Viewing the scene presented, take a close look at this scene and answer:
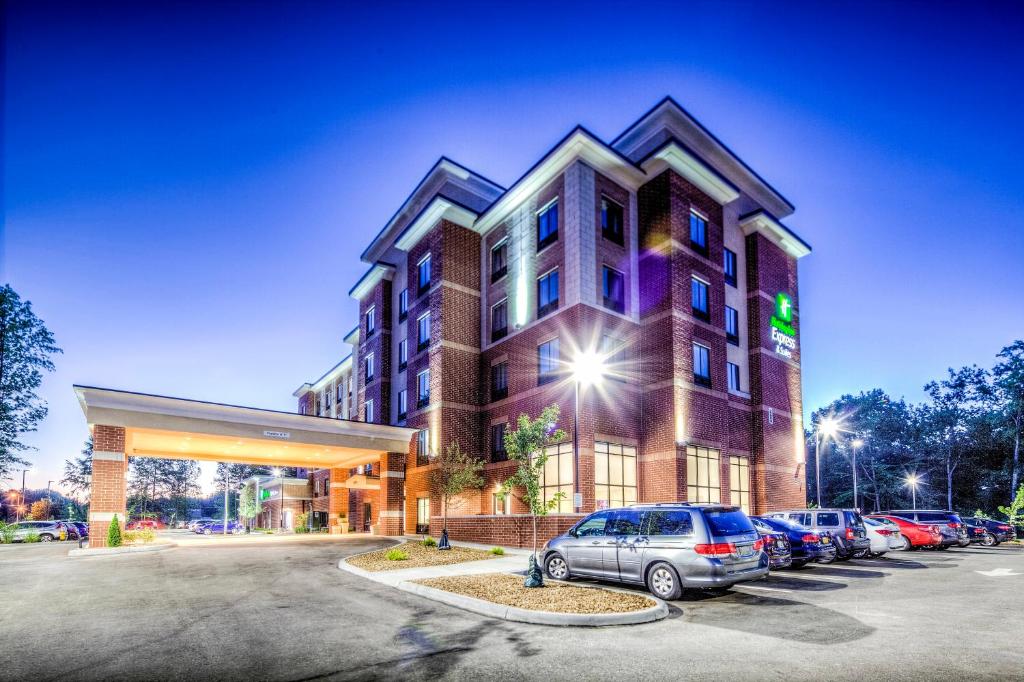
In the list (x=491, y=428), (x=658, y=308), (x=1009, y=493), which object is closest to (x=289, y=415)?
(x=491, y=428)

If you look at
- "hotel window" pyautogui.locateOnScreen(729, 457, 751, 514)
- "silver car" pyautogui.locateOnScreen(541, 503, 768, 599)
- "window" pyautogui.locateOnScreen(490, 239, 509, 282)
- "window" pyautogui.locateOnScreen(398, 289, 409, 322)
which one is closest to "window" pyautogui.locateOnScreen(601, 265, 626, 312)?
"window" pyautogui.locateOnScreen(490, 239, 509, 282)

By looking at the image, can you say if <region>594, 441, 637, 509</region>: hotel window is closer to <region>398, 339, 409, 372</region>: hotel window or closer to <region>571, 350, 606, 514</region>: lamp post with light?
<region>571, 350, 606, 514</region>: lamp post with light

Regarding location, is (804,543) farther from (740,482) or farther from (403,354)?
(403,354)

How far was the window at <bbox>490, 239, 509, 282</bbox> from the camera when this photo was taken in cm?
3334

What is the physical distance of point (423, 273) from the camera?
36.9 meters

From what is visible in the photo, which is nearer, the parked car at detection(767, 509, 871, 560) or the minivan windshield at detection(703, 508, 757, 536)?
the minivan windshield at detection(703, 508, 757, 536)

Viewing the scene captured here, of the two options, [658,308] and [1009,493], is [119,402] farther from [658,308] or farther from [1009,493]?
[1009,493]

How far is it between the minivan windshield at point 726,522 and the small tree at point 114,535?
23.5 m

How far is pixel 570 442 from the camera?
27.0 metres

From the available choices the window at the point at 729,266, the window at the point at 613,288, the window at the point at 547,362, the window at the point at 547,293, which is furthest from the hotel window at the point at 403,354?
the window at the point at 729,266

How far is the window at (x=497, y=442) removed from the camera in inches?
1236

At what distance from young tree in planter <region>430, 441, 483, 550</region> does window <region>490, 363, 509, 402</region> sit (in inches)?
142

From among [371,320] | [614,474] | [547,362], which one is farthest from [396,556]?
[371,320]

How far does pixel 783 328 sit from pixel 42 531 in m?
48.5
